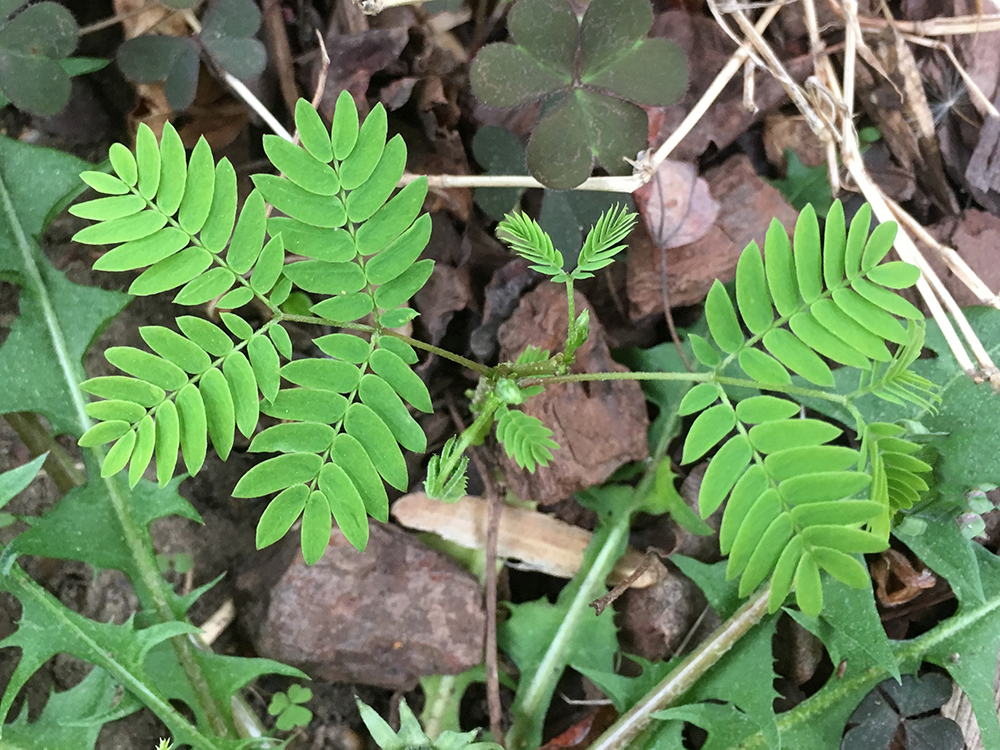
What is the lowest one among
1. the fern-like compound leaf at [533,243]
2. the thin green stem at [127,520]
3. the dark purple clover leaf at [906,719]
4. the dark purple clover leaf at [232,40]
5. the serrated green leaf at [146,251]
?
the dark purple clover leaf at [906,719]

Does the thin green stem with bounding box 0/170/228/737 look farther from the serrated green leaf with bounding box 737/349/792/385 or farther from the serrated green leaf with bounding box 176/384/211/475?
the serrated green leaf with bounding box 737/349/792/385

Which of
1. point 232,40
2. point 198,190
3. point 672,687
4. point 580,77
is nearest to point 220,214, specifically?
point 198,190

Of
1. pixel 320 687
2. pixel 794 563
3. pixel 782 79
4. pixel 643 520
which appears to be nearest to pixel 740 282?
pixel 794 563

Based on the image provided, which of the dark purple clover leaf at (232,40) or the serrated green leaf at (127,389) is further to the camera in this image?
the dark purple clover leaf at (232,40)

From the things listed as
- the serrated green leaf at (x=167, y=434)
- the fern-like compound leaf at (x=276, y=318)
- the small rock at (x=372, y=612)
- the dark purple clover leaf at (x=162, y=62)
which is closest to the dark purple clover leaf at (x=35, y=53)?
the dark purple clover leaf at (x=162, y=62)

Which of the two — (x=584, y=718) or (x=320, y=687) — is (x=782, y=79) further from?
(x=320, y=687)

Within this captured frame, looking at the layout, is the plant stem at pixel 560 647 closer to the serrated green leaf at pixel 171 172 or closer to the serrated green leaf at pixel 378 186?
the serrated green leaf at pixel 378 186

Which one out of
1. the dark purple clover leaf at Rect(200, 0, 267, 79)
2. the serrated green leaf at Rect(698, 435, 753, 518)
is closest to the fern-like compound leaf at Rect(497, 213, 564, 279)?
the serrated green leaf at Rect(698, 435, 753, 518)

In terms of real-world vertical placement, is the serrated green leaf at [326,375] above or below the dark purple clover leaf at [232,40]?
below
